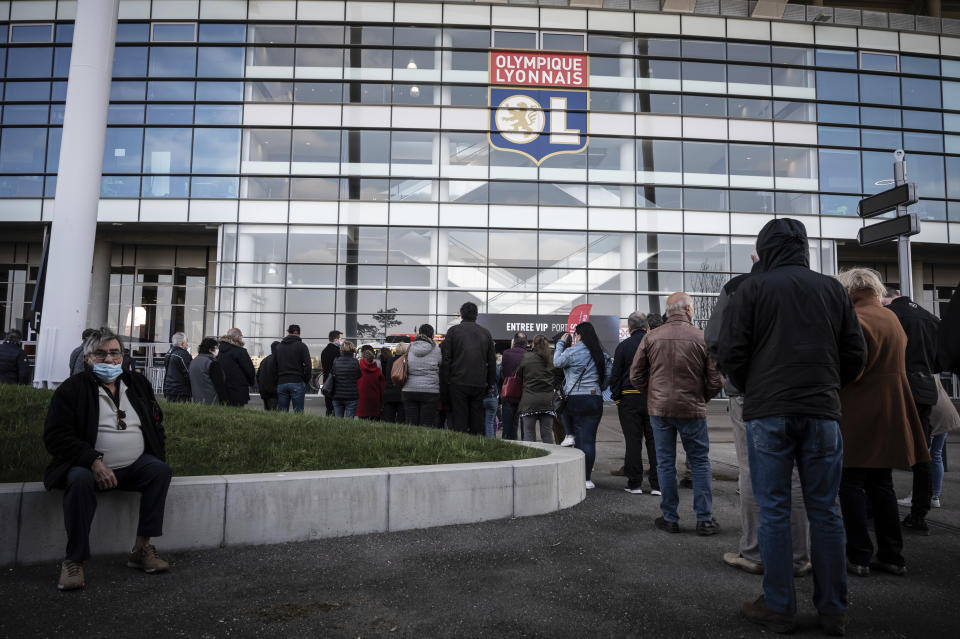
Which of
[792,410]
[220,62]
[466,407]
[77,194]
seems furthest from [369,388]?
[220,62]

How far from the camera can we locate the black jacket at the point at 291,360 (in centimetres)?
1079

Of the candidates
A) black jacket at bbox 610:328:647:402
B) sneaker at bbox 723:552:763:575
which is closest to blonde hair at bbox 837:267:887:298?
sneaker at bbox 723:552:763:575

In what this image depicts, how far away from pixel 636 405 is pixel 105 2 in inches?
437

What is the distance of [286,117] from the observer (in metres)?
23.9

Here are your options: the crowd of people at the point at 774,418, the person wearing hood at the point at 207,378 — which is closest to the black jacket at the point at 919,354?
the crowd of people at the point at 774,418

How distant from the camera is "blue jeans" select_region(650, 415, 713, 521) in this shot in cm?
527

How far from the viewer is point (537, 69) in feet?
79.8

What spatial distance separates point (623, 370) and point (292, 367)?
5967 millimetres

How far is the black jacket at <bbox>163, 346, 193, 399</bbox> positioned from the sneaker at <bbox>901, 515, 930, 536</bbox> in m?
9.10

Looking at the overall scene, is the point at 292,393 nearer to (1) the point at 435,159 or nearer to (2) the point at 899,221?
(2) the point at 899,221

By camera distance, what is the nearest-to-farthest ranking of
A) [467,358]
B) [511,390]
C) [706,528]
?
1. [706,528]
2. [467,358]
3. [511,390]

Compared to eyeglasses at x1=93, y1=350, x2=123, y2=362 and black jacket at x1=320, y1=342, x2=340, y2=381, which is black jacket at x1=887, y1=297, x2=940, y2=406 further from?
black jacket at x1=320, y1=342, x2=340, y2=381

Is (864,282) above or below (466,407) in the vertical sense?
above

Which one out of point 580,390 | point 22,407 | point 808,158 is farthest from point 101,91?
point 808,158
